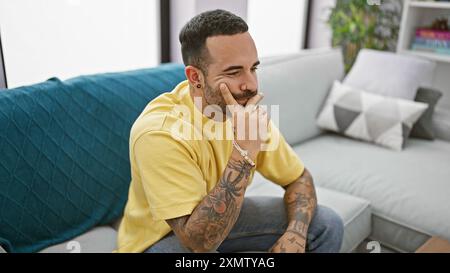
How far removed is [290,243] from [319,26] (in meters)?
2.19

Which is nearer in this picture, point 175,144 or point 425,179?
point 175,144

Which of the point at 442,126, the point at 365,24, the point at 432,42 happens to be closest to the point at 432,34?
the point at 432,42

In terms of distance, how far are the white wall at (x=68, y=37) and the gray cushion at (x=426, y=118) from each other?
128 centimetres

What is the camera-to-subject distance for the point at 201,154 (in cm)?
90

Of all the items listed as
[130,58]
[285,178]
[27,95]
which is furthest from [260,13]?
[27,95]

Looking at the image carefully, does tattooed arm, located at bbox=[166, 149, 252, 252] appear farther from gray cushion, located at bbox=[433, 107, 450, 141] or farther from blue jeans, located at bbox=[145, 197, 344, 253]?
gray cushion, located at bbox=[433, 107, 450, 141]

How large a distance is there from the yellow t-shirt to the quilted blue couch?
0.61 feet

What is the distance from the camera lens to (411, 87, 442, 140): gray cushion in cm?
192

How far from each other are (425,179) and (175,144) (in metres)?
1.10

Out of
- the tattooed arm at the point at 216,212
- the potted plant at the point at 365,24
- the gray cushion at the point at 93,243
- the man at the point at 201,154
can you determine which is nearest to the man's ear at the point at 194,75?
the man at the point at 201,154

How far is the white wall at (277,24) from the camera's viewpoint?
66.6 inches

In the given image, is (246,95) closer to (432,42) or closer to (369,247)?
(369,247)
